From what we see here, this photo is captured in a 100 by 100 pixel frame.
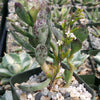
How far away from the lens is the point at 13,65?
1.15 metres

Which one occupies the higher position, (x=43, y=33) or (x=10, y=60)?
(x=43, y=33)

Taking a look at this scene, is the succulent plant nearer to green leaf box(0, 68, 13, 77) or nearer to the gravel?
green leaf box(0, 68, 13, 77)

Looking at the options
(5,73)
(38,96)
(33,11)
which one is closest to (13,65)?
(5,73)

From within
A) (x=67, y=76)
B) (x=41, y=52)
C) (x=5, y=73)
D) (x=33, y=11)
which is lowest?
(x=5, y=73)

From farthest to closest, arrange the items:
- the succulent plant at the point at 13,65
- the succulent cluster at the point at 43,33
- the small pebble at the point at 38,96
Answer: the succulent plant at the point at 13,65 → the small pebble at the point at 38,96 → the succulent cluster at the point at 43,33

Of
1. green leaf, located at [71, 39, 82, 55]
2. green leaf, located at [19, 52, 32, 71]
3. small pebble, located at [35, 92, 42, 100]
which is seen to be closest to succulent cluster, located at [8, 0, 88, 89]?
green leaf, located at [71, 39, 82, 55]

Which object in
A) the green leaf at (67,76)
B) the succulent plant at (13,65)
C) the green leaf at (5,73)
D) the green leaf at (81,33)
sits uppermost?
the green leaf at (81,33)

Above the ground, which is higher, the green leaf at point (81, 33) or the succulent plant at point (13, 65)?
the green leaf at point (81, 33)

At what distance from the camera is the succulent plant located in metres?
1.16

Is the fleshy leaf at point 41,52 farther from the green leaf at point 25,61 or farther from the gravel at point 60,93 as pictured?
the green leaf at point 25,61

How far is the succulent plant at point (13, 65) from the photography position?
45.8 inches

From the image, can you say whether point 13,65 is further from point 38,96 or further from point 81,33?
point 81,33

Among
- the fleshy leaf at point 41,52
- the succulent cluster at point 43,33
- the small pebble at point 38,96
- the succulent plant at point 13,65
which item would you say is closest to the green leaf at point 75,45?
the succulent cluster at point 43,33

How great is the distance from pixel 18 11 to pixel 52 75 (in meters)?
0.29
